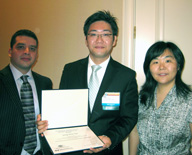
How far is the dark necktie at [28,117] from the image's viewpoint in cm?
136

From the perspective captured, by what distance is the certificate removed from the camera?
3.50ft

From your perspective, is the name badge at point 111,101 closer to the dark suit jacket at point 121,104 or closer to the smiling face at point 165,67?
the dark suit jacket at point 121,104

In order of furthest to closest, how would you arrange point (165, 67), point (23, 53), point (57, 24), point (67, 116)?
point (57, 24)
point (23, 53)
point (165, 67)
point (67, 116)

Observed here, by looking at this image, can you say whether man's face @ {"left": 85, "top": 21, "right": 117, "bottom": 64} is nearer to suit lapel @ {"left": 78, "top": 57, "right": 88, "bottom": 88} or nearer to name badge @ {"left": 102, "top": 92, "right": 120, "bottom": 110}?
suit lapel @ {"left": 78, "top": 57, "right": 88, "bottom": 88}

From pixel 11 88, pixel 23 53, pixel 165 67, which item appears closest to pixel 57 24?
pixel 23 53

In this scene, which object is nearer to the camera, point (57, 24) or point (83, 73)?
point (83, 73)

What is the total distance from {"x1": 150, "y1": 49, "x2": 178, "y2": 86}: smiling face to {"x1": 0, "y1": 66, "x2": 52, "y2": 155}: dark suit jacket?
1311mm

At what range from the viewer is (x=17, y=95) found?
4.46 feet

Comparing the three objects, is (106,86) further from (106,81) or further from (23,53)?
(23,53)

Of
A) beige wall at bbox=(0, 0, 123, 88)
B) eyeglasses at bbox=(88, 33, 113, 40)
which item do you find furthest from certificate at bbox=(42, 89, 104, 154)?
beige wall at bbox=(0, 0, 123, 88)

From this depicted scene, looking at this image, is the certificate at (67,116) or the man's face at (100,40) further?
the man's face at (100,40)

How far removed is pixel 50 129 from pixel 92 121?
0.35m

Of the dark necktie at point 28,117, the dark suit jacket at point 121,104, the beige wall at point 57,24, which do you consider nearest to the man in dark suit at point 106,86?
the dark suit jacket at point 121,104

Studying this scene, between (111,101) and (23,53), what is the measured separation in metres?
1.04
